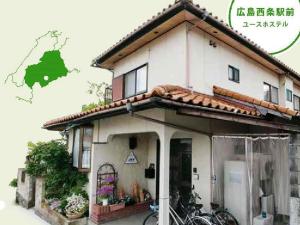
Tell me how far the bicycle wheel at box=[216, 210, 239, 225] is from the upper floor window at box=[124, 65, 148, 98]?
5172 mm

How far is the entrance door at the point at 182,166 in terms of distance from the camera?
28.9ft

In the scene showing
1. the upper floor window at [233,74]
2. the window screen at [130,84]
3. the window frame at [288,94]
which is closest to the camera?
the upper floor window at [233,74]

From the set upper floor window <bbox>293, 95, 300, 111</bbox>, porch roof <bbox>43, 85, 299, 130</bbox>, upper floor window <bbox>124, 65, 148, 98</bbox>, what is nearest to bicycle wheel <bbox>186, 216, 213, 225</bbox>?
porch roof <bbox>43, 85, 299, 130</bbox>

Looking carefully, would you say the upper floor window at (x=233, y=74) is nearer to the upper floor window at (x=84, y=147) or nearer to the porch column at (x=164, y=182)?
the porch column at (x=164, y=182)

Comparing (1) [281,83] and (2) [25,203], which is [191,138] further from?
(2) [25,203]

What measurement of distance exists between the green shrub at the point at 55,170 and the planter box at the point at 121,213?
5.92 feet

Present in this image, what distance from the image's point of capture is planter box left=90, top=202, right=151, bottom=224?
333 inches

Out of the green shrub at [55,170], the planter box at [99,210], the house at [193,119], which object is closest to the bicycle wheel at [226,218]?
the house at [193,119]

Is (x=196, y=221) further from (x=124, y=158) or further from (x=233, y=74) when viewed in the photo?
(x=233, y=74)

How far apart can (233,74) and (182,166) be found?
13.8 feet

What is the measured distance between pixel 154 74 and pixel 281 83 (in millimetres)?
7996

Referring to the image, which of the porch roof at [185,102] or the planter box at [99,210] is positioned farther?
the planter box at [99,210]

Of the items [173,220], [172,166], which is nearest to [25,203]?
[172,166]

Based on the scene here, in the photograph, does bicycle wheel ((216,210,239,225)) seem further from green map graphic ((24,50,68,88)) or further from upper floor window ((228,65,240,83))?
green map graphic ((24,50,68,88))
